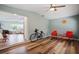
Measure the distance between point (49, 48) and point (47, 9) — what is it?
88cm

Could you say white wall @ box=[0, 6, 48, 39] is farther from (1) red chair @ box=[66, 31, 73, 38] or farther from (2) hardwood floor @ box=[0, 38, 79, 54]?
(1) red chair @ box=[66, 31, 73, 38]

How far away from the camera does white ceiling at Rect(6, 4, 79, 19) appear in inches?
95.3

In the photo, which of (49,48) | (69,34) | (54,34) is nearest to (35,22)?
(54,34)

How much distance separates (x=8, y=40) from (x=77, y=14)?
1637 mm

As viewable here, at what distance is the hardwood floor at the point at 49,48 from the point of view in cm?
243

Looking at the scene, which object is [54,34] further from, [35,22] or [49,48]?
[35,22]

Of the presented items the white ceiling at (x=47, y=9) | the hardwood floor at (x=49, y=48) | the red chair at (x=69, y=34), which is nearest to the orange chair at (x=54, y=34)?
the hardwood floor at (x=49, y=48)

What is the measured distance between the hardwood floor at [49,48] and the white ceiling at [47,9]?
608 millimetres

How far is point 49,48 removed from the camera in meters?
2.45

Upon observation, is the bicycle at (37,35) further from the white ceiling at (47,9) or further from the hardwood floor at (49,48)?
the white ceiling at (47,9)

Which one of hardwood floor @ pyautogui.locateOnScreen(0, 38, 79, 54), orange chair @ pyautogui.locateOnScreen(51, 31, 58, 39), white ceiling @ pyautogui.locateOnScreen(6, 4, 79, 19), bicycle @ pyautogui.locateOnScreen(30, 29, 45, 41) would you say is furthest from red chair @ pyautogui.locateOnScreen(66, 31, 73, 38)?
bicycle @ pyautogui.locateOnScreen(30, 29, 45, 41)
